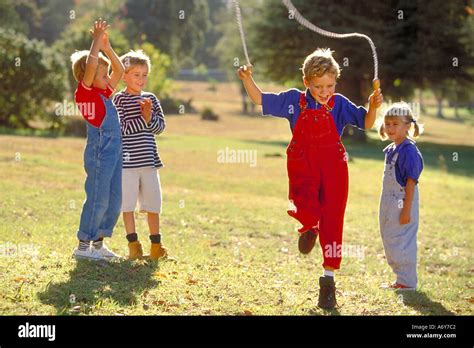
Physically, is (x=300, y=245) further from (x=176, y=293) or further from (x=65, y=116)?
(x=65, y=116)

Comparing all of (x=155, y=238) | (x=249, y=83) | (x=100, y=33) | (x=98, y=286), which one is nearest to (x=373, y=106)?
(x=249, y=83)

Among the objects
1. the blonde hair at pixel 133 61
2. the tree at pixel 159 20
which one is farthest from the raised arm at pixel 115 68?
the tree at pixel 159 20

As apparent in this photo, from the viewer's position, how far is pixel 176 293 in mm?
6617

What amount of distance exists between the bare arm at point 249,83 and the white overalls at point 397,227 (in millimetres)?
1778

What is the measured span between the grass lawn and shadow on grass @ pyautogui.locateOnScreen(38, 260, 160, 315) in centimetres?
2

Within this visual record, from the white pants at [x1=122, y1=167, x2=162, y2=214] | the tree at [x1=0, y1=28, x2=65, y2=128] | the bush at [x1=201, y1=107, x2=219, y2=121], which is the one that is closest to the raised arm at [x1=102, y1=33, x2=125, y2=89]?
the white pants at [x1=122, y1=167, x2=162, y2=214]

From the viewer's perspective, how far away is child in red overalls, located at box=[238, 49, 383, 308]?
6.40 meters

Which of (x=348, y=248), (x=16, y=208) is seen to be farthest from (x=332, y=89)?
(x=16, y=208)

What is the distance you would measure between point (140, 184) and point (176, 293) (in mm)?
1804

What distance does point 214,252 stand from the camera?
10062mm

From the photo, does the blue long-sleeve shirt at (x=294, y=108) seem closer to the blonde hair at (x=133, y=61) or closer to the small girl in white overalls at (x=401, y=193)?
the small girl in white overalls at (x=401, y=193)

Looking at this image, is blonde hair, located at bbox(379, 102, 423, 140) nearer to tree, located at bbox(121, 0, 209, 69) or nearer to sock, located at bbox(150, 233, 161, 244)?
sock, located at bbox(150, 233, 161, 244)

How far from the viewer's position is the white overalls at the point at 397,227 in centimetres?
764
